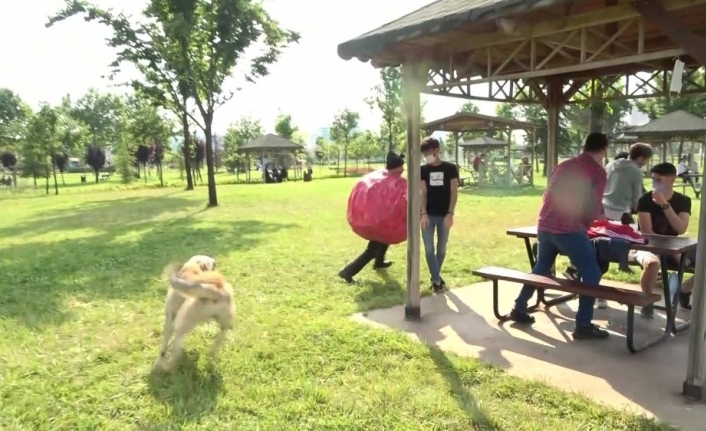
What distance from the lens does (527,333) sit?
4.81 metres

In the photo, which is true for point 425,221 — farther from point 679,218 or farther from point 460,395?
point 460,395

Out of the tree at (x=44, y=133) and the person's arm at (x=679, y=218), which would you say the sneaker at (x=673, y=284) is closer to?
the person's arm at (x=679, y=218)

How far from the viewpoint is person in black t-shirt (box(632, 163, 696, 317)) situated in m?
4.71

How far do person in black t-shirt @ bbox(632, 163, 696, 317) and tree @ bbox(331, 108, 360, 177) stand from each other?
140 ft

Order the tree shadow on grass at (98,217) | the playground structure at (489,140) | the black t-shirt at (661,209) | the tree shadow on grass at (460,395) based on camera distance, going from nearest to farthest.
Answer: the tree shadow on grass at (460,395) → the black t-shirt at (661,209) → the tree shadow on grass at (98,217) → the playground structure at (489,140)

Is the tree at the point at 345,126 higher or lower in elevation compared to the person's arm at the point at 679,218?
higher

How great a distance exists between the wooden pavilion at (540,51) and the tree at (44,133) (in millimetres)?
25476

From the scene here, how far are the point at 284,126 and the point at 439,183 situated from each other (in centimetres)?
4891

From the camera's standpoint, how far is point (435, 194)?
19.9ft

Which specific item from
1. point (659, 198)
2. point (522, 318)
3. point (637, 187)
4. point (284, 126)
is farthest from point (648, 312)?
point (284, 126)

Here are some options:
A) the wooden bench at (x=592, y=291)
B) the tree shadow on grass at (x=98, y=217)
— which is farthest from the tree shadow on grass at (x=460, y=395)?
the tree shadow on grass at (x=98, y=217)

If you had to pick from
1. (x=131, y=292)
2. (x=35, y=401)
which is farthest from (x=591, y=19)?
(x=131, y=292)

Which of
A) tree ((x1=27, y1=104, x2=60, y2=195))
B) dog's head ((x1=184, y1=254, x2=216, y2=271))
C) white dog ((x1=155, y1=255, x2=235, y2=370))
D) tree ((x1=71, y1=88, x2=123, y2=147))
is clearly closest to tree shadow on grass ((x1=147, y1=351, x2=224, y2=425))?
white dog ((x1=155, y1=255, x2=235, y2=370))

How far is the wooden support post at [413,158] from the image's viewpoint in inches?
195
